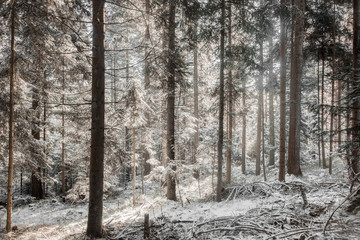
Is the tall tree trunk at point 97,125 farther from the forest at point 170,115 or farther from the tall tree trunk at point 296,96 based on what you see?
the tall tree trunk at point 296,96

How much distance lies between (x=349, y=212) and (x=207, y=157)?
26.6 ft

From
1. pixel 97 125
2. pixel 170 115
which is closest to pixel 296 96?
pixel 170 115

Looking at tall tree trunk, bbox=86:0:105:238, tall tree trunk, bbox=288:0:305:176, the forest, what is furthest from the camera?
tall tree trunk, bbox=288:0:305:176

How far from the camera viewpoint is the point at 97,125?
518 cm

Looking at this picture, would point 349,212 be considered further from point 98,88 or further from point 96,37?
point 96,37

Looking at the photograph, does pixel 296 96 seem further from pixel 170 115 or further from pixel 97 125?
pixel 97 125

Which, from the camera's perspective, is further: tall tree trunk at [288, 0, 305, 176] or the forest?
tall tree trunk at [288, 0, 305, 176]

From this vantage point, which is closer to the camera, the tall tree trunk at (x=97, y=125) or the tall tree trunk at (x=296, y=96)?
the tall tree trunk at (x=97, y=125)

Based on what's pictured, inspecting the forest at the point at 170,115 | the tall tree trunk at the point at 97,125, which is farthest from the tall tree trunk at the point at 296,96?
the tall tree trunk at the point at 97,125

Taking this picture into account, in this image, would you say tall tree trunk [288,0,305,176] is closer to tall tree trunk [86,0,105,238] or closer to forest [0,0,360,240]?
forest [0,0,360,240]

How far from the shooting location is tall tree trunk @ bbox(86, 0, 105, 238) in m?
5.09

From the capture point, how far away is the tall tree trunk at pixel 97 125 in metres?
5.09

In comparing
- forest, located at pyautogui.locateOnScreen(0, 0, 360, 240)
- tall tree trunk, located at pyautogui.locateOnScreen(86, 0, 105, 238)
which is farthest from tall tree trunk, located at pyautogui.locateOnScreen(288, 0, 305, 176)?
tall tree trunk, located at pyautogui.locateOnScreen(86, 0, 105, 238)

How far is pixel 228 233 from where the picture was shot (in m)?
3.47
